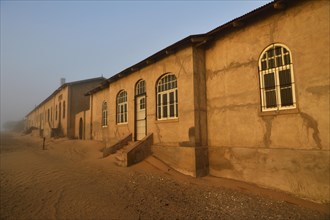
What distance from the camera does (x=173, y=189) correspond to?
754 cm

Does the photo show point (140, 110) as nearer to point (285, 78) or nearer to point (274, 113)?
point (274, 113)

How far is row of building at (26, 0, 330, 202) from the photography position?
253 inches

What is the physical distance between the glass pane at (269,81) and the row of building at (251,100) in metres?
0.03

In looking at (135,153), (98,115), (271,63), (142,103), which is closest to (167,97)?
(142,103)

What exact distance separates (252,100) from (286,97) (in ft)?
3.68

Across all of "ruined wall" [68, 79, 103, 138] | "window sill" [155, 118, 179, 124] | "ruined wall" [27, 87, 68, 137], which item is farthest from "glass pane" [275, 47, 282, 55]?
"ruined wall" [27, 87, 68, 137]

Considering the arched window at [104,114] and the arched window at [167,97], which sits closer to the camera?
the arched window at [167,97]

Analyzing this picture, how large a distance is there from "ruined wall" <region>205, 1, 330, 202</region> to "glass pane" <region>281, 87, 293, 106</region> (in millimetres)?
270

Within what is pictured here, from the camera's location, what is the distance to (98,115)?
19.7 metres

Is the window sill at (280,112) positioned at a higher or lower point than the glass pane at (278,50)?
lower

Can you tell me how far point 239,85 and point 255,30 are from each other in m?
2.03

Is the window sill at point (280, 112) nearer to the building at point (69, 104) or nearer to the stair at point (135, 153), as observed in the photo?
the stair at point (135, 153)

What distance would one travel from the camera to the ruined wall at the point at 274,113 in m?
6.32

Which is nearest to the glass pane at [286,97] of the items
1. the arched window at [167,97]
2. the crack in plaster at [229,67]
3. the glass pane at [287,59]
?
the glass pane at [287,59]
